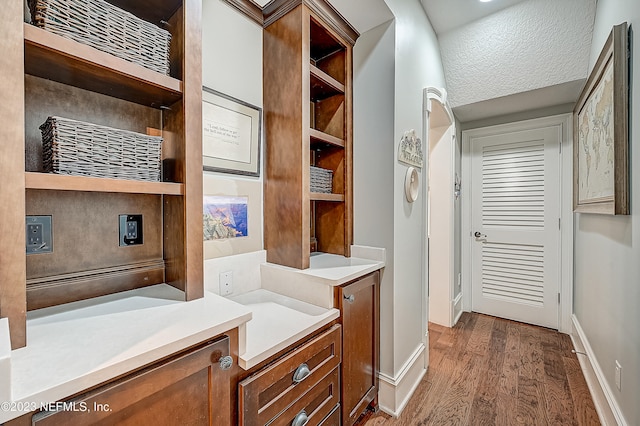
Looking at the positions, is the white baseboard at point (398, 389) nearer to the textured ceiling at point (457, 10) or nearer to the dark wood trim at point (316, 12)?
the dark wood trim at point (316, 12)

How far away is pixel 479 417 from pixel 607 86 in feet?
6.93

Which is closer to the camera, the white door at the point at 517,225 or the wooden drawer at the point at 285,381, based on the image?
the wooden drawer at the point at 285,381

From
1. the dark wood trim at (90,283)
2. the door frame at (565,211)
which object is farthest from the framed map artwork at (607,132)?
the dark wood trim at (90,283)

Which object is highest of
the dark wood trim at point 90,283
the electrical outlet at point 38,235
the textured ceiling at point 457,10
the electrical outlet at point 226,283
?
the textured ceiling at point 457,10

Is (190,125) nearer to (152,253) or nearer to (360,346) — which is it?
(152,253)

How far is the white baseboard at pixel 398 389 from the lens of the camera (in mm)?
A: 1756

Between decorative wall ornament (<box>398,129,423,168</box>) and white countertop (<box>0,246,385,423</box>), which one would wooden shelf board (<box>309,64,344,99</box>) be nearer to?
decorative wall ornament (<box>398,129,423,168</box>)

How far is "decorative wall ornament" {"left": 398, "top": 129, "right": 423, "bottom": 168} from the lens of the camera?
5.92 ft

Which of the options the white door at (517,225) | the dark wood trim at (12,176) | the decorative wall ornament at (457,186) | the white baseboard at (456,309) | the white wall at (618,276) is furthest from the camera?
the decorative wall ornament at (457,186)

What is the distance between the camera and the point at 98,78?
948mm

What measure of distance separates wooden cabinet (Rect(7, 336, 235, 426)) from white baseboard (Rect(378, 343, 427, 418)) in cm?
121

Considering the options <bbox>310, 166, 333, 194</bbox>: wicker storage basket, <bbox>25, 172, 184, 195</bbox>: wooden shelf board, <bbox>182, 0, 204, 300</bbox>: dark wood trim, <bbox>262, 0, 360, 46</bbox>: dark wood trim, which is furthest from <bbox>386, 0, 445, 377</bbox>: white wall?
<bbox>25, 172, 184, 195</bbox>: wooden shelf board

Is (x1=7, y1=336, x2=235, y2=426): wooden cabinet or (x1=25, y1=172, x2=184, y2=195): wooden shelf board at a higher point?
(x1=25, y1=172, x2=184, y2=195): wooden shelf board

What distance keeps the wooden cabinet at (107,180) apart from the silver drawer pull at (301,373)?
50 cm
